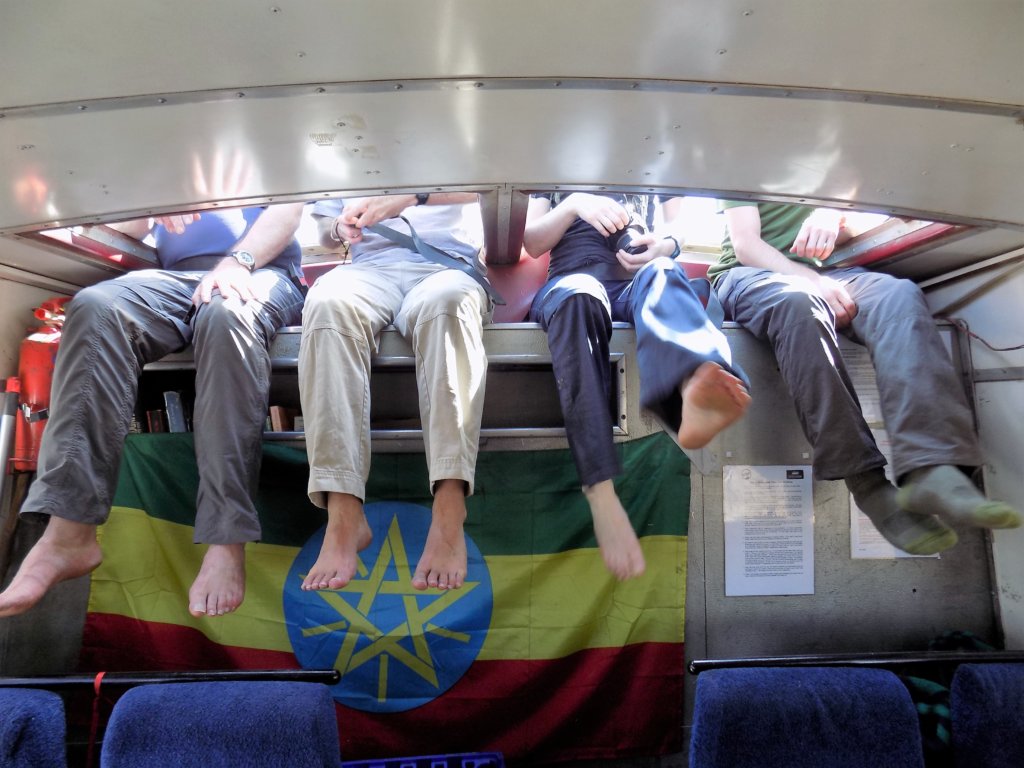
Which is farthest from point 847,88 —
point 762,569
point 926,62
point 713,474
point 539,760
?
point 539,760

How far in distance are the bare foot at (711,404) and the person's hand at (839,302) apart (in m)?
0.98

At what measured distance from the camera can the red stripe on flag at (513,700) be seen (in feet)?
8.06

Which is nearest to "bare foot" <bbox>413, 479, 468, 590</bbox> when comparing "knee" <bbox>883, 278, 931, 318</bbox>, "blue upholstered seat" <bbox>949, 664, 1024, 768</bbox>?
"blue upholstered seat" <bbox>949, 664, 1024, 768</bbox>

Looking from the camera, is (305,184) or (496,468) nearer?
(305,184)

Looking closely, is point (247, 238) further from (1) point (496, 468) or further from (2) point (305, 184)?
(1) point (496, 468)

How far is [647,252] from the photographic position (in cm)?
263

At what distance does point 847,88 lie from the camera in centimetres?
139

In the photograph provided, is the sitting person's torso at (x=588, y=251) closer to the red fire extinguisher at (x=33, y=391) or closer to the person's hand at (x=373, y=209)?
the person's hand at (x=373, y=209)

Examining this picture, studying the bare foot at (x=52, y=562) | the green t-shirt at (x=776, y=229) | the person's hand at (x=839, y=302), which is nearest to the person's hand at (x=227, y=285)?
the bare foot at (x=52, y=562)

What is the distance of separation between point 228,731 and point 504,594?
1.17 m

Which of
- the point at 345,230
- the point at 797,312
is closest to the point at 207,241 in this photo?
the point at 345,230

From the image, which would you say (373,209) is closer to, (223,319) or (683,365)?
(223,319)

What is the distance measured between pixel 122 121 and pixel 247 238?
116 cm

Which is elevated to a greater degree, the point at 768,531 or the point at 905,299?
the point at 905,299
